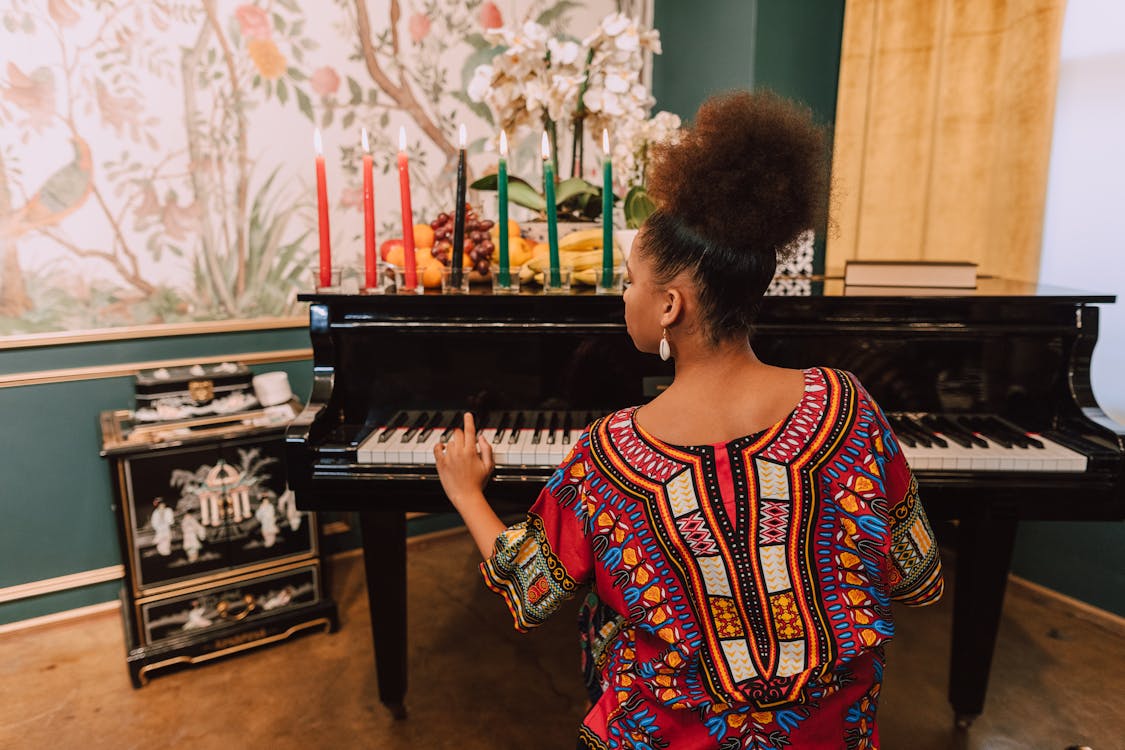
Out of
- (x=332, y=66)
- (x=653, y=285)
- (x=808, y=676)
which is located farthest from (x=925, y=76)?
(x=808, y=676)

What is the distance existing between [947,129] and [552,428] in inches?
77.7

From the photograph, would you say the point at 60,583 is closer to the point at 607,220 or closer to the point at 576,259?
the point at 576,259

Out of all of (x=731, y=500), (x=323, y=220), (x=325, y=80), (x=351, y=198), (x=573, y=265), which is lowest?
(x=731, y=500)

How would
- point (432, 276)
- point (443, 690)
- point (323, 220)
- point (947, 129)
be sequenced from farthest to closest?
point (947, 129) < point (443, 690) < point (432, 276) < point (323, 220)

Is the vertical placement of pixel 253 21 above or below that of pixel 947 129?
above

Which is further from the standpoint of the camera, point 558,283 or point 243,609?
point 243,609

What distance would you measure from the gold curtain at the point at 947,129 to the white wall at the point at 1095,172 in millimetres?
92

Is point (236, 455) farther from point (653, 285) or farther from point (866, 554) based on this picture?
point (866, 554)

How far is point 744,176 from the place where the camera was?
2.99 feet

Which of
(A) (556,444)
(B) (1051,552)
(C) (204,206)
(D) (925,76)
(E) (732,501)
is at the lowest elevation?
(B) (1051,552)

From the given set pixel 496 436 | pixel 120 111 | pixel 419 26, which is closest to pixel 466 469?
pixel 496 436

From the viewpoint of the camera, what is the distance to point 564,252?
1866mm

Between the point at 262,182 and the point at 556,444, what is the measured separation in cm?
163

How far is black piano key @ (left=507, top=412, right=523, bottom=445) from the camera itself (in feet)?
5.05
